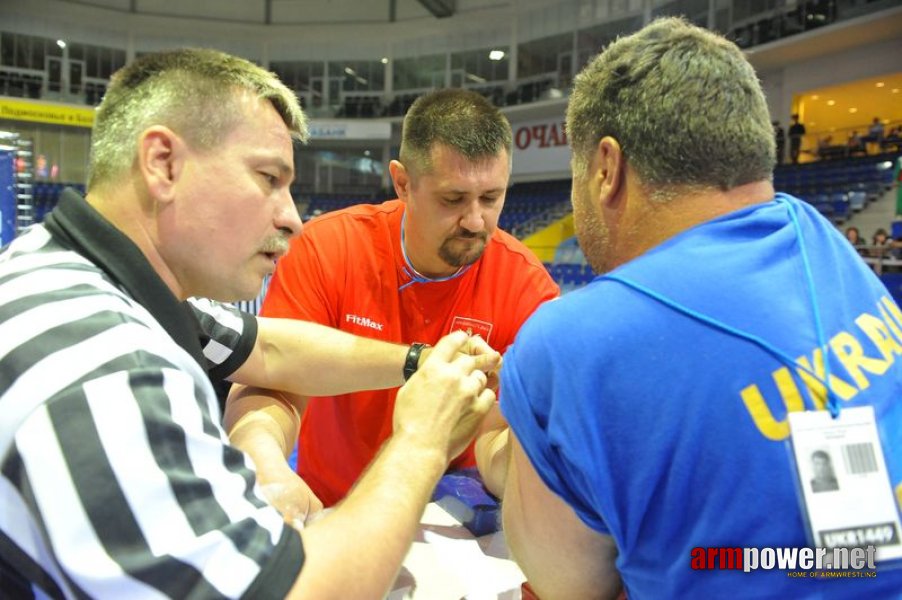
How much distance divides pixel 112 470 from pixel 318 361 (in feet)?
3.52

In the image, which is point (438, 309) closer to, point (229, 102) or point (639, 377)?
point (229, 102)

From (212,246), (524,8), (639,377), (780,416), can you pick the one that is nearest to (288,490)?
(212,246)

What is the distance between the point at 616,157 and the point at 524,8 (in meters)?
20.1

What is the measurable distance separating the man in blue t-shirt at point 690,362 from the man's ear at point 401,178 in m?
1.15

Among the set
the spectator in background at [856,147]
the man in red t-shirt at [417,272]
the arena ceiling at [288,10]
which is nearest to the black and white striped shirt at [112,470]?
the man in red t-shirt at [417,272]

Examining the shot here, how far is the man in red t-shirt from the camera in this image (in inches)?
76.2

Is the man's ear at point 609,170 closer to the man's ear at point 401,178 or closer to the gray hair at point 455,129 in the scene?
the gray hair at point 455,129

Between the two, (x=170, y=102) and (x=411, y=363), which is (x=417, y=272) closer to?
(x=411, y=363)

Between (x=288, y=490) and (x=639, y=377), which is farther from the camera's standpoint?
(x=288, y=490)

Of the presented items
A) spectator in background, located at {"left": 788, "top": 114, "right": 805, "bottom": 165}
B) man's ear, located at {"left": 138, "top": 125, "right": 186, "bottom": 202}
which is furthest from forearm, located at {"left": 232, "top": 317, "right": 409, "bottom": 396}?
spectator in background, located at {"left": 788, "top": 114, "right": 805, "bottom": 165}

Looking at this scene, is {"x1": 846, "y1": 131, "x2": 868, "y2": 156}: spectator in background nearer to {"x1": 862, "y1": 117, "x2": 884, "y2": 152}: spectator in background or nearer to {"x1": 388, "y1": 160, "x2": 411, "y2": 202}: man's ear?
{"x1": 862, "y1": 117, "x2": 884, "y2": 152}: spectator in background

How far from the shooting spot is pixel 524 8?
62.0 ft

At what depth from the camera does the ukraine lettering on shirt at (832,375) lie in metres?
0.72

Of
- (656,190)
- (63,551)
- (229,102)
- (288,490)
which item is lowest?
(288,490)
